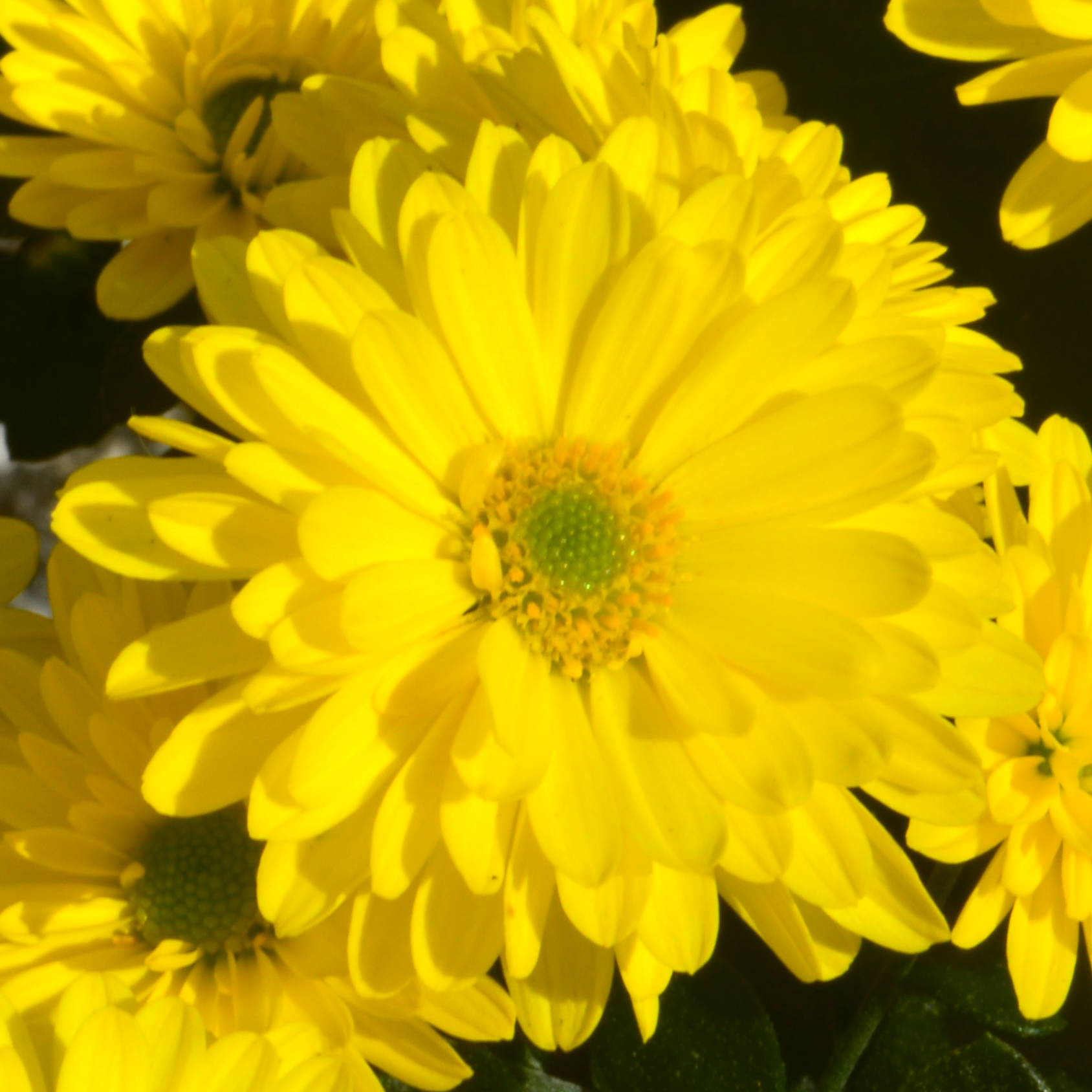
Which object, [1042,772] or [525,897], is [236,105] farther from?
[1042,772]

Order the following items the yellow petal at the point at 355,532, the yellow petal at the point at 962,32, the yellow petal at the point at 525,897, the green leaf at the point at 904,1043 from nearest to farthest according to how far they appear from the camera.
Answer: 1. the yellow petal at the point at 355,532
2. the yellow petal at the point at 525,897
3. the yellow petal at the point at 962,32
4. the green leaf at the point at 904,1043

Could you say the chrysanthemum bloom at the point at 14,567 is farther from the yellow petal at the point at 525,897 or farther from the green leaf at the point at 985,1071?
the green leaf at the point at 985,1071

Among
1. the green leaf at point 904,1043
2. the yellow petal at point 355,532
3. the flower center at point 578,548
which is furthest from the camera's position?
the green leaf at point 904,1043

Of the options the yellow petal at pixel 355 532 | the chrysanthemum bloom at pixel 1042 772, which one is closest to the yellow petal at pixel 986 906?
the chrysanthemum bloom at pixel 1042 772

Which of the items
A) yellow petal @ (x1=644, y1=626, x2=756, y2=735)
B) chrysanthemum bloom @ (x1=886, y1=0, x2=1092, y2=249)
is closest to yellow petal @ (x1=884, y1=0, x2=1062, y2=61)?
chrysanthemum bloom @ (x1=886, y1=0, x2=1092, y2=249)

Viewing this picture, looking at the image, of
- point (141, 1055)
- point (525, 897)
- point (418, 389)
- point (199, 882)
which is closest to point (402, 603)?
point (418, 389)

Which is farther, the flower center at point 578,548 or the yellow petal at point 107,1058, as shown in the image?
the flower center at point 578,548

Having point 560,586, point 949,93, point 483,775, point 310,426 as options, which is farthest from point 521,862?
point 949,93

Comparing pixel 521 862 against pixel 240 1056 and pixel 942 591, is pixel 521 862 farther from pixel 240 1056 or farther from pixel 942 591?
pixel 942 591
